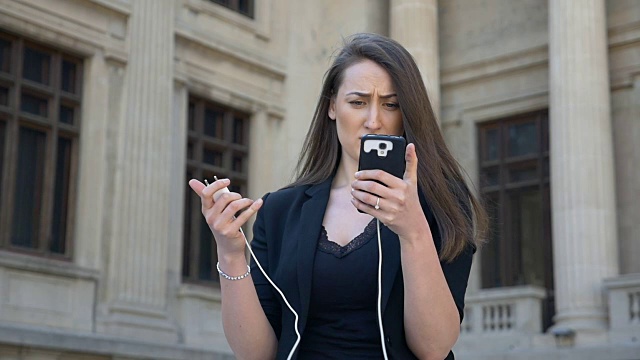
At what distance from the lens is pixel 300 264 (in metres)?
2.73

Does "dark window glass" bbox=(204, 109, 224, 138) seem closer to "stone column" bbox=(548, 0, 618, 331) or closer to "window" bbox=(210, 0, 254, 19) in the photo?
"window" bbox=(210, 0, 254, 19)

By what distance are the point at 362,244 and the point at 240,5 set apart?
65.9 feet

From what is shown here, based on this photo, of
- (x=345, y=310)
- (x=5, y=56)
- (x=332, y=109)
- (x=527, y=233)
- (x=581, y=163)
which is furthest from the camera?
(x=527, y=233)

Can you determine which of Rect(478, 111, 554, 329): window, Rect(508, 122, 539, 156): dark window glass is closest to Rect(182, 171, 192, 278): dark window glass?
Rect(478, 111, 554, 329): window

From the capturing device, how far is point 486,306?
2022cm

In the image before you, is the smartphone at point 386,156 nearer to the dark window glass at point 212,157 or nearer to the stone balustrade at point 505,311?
the stone balustrade at point 505,311

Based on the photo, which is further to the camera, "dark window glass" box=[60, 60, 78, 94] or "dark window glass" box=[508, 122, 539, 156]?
"dark window glass" box=[508, 122, 539, 156]

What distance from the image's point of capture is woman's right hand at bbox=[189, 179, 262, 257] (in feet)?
8.27

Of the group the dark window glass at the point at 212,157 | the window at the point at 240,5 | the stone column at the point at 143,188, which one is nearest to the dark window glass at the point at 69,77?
the stone column at the point at 143,188

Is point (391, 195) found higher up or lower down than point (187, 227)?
lower down

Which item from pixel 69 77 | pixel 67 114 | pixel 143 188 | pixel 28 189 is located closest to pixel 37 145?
pixel 28 189

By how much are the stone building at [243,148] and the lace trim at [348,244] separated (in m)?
14.0

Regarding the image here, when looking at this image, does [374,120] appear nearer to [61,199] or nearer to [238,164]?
[61,199]

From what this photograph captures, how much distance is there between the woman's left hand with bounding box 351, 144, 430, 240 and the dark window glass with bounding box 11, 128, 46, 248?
1555 cm
